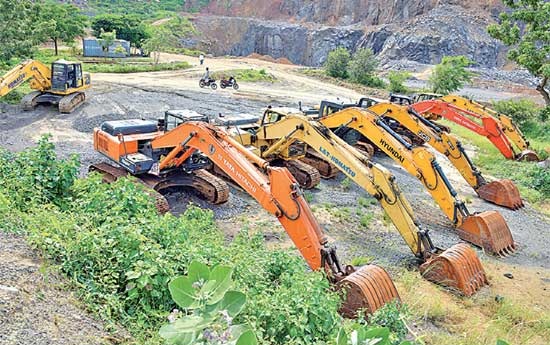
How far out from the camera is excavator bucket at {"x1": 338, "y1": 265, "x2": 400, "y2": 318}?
264 inches

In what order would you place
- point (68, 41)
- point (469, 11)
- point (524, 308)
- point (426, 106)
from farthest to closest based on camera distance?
point (469, 11)
point (68, 41)
point (426, 106)
point (524, 308)

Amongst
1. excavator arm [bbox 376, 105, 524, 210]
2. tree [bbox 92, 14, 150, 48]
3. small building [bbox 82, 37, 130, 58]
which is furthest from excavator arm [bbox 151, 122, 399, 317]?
tree [bbox 92, 14, 150, 48]

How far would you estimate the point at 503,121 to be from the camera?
710 inches

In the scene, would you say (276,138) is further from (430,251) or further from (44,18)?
(44,18)

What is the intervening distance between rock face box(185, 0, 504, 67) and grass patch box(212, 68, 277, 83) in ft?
68.1

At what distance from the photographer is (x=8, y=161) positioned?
27.2 feet

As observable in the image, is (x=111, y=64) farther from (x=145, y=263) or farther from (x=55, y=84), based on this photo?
(x=145, y=263)

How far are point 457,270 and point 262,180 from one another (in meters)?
3.38

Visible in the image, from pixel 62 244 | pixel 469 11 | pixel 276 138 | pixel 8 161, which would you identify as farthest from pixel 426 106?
pixel 469 11

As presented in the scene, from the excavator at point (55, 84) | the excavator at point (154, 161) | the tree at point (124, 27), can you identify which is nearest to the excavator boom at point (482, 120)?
the excavator at point (154, 161)

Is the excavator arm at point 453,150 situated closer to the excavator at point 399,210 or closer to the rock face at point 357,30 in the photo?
the excavator at point 399,210

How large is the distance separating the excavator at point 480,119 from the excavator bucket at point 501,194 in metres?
3.71

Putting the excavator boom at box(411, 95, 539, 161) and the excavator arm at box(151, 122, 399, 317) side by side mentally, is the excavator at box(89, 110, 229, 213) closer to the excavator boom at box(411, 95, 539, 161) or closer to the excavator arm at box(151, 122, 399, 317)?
the excavator arm at box(151, 122, 399, 317)

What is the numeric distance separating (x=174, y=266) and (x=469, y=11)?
193 feet
